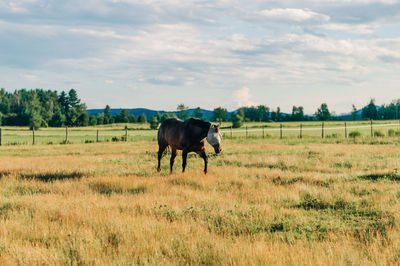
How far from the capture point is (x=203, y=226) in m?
6.60

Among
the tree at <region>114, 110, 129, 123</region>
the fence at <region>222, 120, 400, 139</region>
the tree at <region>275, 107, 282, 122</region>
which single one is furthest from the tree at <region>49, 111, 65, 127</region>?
the tree at <region>275, 107, 282, 122</region>

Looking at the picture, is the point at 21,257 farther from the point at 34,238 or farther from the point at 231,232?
the point at 231,232

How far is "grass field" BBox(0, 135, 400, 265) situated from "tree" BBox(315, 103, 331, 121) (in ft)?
505

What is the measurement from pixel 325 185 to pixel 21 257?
8827 mm

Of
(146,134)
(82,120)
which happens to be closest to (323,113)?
(82,120)

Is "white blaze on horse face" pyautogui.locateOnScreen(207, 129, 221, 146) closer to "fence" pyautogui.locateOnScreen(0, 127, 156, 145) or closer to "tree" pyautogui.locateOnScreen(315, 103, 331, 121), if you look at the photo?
"fence" pyautogui.locateOnScreen(0, 127, 156, 145)

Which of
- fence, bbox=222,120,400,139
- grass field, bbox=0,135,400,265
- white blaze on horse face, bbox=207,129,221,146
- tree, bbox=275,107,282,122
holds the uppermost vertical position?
tree, bbox=275,107,282,122

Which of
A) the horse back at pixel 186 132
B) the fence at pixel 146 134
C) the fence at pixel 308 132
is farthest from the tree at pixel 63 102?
the horse back at pixel 186 132

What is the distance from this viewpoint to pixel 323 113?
158 m

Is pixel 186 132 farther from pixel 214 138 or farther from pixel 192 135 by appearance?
pixel 214 138

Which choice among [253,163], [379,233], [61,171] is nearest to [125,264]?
[379,233]

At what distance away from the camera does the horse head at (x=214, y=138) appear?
1180 centimetres

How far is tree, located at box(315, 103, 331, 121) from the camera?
157 meters

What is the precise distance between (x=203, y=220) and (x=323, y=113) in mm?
161708
